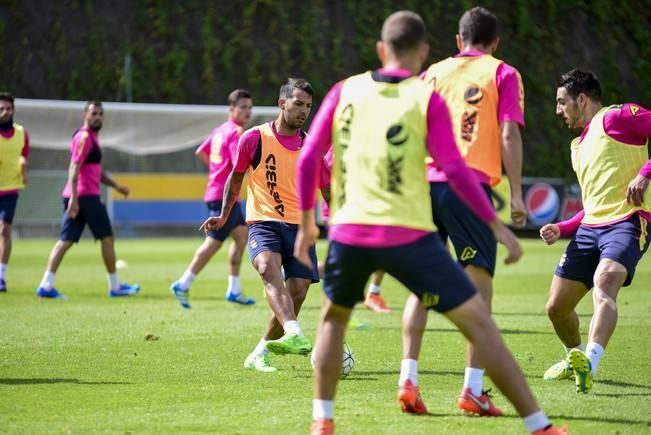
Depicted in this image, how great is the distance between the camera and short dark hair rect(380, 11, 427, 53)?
17.6 ft

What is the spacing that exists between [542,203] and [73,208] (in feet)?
59.5

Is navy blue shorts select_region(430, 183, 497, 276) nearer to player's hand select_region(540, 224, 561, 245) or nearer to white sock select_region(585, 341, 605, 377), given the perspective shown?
white sock select_region(585, 341, 605, 377)

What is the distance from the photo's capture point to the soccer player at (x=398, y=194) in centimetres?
524

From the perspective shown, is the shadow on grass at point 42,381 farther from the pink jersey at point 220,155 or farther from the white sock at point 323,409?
the pink jersey at point 220,155

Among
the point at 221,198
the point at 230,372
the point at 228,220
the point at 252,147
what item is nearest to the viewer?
the point at 230,372

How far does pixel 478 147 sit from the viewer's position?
21.4 feet

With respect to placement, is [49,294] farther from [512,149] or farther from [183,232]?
[183,232]

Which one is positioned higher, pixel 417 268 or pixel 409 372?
pixel 417 268

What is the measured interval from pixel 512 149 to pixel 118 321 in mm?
6698

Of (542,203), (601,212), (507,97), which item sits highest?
(507,97)

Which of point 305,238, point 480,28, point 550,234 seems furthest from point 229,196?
point 305,238

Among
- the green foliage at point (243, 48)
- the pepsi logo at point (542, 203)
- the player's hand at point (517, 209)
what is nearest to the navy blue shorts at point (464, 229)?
the player's hand at point (517, 209)

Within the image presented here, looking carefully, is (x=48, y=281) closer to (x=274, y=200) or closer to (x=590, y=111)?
(x=274, y=200)

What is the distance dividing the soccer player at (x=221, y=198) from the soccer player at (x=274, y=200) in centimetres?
451
